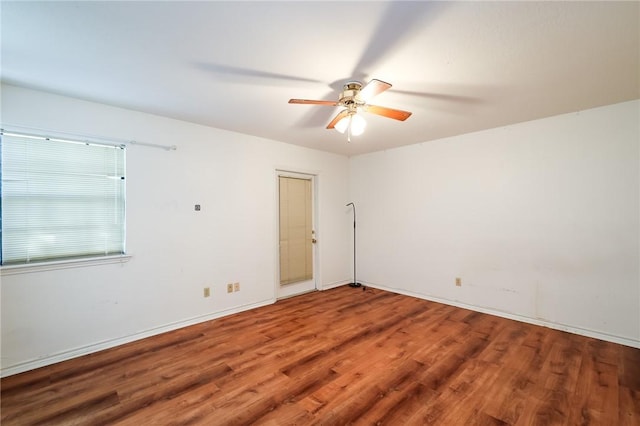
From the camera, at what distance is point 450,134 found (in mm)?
3844

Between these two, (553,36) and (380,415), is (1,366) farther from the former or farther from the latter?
(553,36)

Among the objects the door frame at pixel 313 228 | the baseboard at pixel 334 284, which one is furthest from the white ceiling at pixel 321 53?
the baseboard at pixel 334 284

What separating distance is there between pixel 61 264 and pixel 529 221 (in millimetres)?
5117

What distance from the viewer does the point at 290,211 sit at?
177 inches

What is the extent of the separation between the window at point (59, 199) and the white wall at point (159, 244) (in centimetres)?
14

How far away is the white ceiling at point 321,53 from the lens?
1506mm

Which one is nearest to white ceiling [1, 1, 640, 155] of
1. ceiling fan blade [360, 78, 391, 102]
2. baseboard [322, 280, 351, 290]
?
ceiling fan blade [360, 78, 391, 102]

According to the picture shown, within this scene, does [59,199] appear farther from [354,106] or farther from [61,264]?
[354,106]

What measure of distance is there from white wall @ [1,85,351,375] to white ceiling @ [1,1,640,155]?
1.07 feet

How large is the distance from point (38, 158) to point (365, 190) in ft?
14.2

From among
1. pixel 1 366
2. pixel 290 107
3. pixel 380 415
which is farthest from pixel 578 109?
pixel 1 366

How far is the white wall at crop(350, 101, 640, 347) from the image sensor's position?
280 cm

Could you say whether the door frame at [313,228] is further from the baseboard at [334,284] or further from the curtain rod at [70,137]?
the curtain rod at [70,137]

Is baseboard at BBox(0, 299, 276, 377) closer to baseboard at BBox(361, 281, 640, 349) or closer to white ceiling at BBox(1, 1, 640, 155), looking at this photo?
white ceiling at BBox(1, 1, 640, 155)
